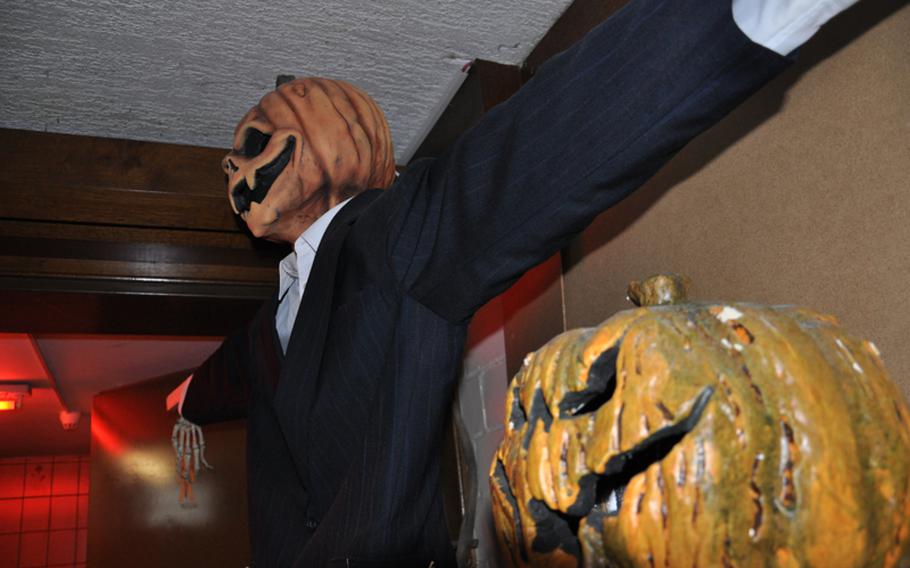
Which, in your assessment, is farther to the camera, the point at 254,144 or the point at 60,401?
the point at 60,401

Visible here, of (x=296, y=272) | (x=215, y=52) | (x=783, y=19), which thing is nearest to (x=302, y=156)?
(x=296, y=272)

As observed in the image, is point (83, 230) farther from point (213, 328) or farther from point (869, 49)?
point (869, 49)

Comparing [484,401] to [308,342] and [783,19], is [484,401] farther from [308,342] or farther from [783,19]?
[783,19]

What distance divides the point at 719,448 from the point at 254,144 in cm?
82

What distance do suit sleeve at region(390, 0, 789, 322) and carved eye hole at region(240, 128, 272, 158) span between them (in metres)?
0.37

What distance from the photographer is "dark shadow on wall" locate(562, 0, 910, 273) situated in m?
0.75

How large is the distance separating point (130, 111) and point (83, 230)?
208mm

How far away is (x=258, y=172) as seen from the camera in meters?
1.12

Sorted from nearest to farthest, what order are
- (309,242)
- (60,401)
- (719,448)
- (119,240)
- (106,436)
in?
1. (719,448)
2. (309,242)
3. (119,240)
4. (106,436)
5. (60,401)

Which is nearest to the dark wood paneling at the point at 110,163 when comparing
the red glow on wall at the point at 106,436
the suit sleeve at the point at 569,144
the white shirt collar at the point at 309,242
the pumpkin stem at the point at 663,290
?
the white shirt collar at the point at 309,242

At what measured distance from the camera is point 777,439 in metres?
0.47

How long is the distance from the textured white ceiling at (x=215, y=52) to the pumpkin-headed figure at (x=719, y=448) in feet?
2.57

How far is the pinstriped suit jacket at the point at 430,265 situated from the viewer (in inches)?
24.5

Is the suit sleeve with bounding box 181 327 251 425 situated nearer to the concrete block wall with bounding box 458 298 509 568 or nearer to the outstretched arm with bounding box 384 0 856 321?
the concrete block wall with bounding box 458 298 509 568
